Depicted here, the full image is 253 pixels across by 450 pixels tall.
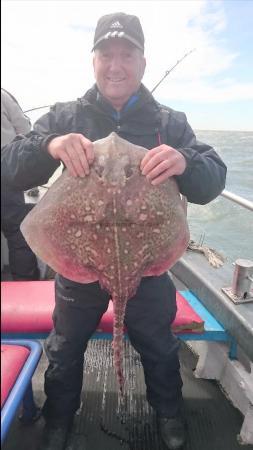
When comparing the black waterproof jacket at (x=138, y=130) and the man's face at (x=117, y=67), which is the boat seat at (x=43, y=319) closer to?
the black waterproof jacket at (x=138, y=130)

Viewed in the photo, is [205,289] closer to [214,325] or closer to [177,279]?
[214,325]

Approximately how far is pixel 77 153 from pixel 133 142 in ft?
2.24

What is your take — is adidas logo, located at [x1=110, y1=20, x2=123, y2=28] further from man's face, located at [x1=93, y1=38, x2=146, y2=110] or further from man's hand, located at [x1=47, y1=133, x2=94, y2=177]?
man's hand, located at [x1=47, y1=133, x2=94, y2=177]

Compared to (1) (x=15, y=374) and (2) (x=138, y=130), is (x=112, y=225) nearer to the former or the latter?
(2) (x=138, y=130)

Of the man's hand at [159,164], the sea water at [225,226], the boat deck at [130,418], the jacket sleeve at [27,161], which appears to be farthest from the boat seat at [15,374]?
the sea water at [225,226]

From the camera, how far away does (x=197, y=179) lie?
6.88 ft

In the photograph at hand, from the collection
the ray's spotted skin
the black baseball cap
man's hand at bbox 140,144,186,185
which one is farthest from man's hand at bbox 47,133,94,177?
the black baseball cap

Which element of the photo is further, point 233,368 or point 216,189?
point 233,368

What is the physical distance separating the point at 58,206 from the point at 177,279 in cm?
267

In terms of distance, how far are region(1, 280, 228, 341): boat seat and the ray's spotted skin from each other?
1035 mm

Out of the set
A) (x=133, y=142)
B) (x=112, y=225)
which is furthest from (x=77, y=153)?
(x=133, y=142)

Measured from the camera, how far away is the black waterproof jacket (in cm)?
212

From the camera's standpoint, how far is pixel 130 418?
2.86 metres

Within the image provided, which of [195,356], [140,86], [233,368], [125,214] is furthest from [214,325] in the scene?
[140,86]
